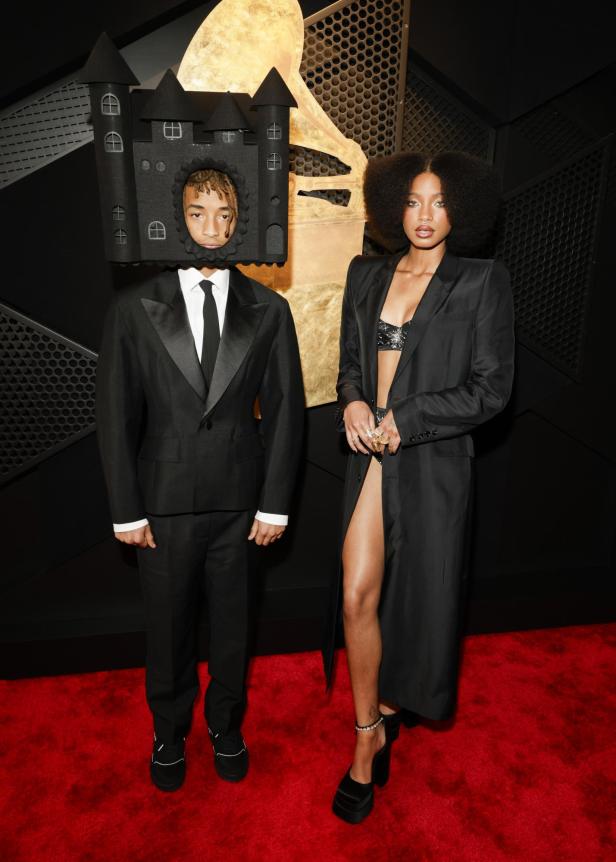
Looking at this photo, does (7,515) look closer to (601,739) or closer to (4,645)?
(4,645)

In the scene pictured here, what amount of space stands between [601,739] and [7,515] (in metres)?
2.58

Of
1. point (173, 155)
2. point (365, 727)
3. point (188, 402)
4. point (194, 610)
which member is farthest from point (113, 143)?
point (365, 727)

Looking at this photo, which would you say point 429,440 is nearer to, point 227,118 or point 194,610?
point 194,610

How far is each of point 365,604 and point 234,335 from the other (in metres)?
0.97

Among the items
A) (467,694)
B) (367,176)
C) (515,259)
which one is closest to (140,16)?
(367,176)

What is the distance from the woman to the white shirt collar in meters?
0.48

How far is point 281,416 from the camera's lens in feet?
6.74

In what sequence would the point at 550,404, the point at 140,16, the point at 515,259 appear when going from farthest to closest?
the point at 550,404 → the point at 515,259 → the point at 140,16

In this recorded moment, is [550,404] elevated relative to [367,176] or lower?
lower

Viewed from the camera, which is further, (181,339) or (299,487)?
(299,487)

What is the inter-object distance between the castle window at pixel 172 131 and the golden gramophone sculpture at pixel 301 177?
846mm

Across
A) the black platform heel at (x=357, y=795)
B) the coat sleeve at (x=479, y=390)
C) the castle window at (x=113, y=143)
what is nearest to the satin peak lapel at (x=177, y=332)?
the castle window at (x=113, y=143)

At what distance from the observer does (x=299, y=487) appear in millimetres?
3035

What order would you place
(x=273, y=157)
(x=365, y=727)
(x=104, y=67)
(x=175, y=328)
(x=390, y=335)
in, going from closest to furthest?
1. (x=104, y=67)
2. (x=273, y=157)
3. (x=175, y=328)
4. (x=390, y=335)
5. (x=365, y=727)
